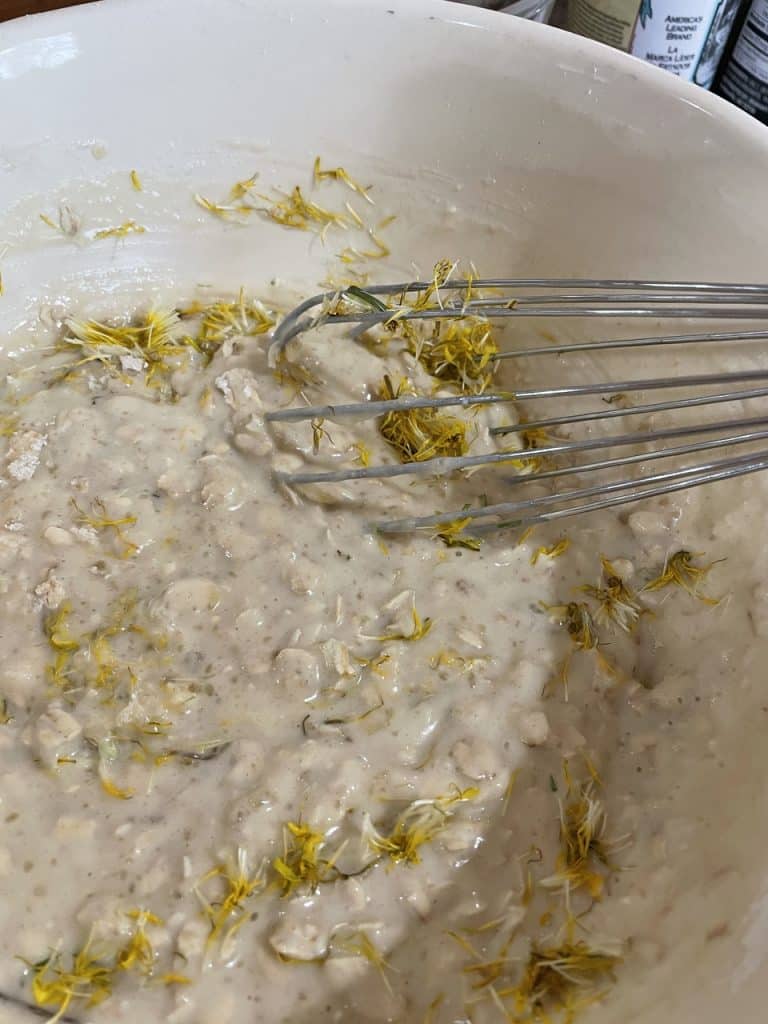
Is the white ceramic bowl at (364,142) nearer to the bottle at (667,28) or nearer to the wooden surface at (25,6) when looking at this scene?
the bottle at (667,28)

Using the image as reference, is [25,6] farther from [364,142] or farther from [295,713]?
[295,713]

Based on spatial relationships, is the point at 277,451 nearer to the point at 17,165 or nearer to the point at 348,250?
the point at 348,250

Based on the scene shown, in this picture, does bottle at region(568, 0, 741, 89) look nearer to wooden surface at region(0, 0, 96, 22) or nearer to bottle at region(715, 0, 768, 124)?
bottle at region(715, 0, 768, 124)

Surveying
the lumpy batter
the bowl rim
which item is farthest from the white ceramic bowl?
the lumpy batter

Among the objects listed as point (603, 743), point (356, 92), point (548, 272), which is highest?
point (356, 92)

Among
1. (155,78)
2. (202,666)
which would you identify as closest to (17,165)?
(155,78)

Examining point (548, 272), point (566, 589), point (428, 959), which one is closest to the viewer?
point (428, 959)
